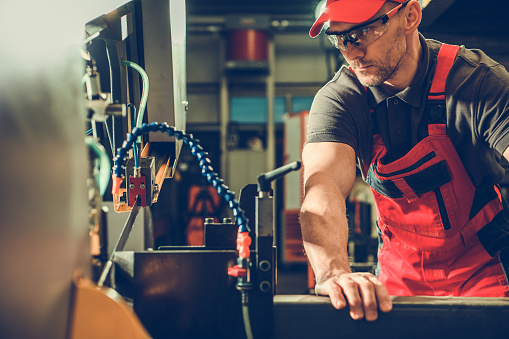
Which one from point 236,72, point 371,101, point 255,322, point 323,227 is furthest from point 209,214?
point 255,322

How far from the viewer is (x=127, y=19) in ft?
3.19

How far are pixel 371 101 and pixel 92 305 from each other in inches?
40.2

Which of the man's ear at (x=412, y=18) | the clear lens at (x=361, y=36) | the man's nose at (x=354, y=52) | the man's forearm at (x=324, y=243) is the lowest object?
the man's forearm at (x=324, y=243)

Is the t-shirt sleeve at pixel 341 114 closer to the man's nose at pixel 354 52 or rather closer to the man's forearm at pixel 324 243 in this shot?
the man's nose at pixel 354 52

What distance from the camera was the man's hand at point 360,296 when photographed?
0.65m

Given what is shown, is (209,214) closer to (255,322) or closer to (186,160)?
(186,160)

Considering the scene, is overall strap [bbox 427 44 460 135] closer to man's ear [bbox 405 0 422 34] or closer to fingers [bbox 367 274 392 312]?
man's ear [bbox 405 0 422 34]

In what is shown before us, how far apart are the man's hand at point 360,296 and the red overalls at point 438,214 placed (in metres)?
0.67

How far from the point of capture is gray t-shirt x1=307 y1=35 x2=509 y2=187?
3.96ft

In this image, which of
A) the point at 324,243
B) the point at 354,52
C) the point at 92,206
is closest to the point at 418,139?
the point at 354,52

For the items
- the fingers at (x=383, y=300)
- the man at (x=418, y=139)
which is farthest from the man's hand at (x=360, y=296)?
the man at (x=418, y=139)

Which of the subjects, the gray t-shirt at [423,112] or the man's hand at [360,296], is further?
the gray t-shirt at [423,112]

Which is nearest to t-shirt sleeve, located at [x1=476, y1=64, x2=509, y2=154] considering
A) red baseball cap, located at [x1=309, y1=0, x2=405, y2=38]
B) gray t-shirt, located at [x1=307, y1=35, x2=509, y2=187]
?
gray t-shirt, located at [x1=307, y1=35, x2=509, y2=187]

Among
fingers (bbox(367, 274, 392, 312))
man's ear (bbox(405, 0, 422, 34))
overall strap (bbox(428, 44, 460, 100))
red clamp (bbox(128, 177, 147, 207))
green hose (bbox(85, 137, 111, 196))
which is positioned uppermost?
man's ear (bbox(405, 0, 422, 34))
